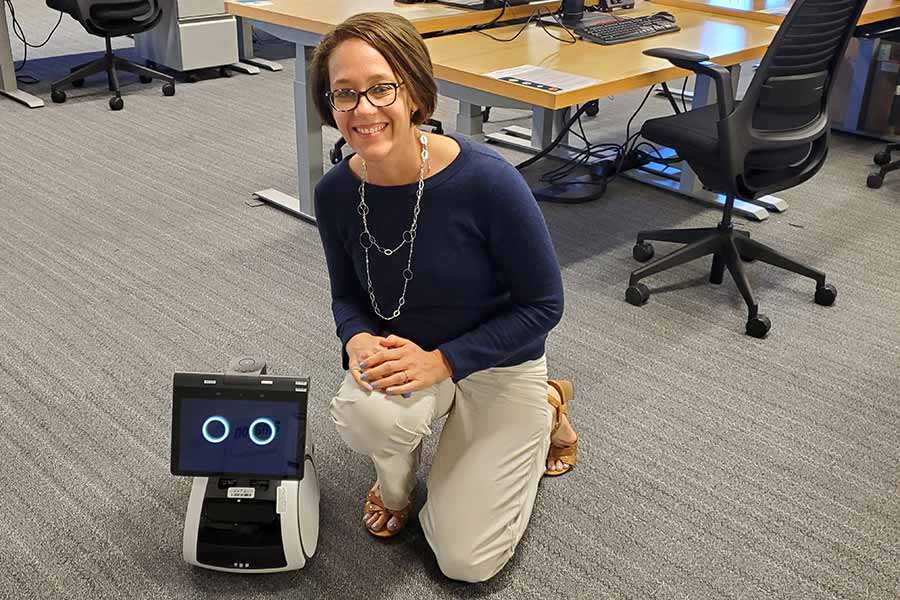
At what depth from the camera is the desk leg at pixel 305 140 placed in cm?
301

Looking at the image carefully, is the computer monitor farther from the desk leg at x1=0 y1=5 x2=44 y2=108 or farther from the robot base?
the desk leg at x1=0 y1=5 x2=44 y2=108

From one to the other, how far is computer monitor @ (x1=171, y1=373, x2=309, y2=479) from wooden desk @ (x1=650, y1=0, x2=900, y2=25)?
234 cm

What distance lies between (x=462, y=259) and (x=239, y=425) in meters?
0.48

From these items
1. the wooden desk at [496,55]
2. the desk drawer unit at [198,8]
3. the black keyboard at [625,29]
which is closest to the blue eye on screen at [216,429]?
the wooden desk at [496,55]

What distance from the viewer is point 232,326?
2.47 metres

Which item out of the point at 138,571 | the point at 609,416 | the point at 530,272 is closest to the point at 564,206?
the point at 609,416

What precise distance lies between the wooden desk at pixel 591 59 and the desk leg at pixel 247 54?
8.44ft

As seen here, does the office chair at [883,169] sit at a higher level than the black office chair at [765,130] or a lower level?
lower

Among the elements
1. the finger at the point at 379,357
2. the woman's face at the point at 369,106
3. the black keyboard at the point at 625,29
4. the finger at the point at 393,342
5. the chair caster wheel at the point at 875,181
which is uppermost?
the woman's face at the point at 369,106

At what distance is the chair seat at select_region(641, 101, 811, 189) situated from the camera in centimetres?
249

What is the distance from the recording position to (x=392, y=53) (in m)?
1.41

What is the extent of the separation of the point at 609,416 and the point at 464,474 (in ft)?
1.93

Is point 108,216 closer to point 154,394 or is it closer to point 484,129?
point 154,394

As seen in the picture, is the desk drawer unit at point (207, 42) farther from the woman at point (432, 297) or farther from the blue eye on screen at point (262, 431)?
the blue eye on screen at point (262, 431)
